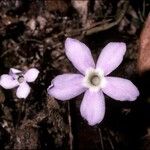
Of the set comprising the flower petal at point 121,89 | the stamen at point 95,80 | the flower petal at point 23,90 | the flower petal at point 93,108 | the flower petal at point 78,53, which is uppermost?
the flower petal at point 78,53

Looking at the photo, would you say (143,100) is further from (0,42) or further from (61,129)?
(0,42)

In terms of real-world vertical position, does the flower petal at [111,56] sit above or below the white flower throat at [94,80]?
above

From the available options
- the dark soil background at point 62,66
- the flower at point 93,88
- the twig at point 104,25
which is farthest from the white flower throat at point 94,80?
the twig at point 104,25

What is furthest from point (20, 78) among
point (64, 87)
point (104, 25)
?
point (104, 25)

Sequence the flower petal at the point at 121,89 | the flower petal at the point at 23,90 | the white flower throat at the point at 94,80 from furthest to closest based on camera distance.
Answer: the flower petal at the point at 23,90
the white flower throat at the point at 94,80
the flower petal at the point at 121,89

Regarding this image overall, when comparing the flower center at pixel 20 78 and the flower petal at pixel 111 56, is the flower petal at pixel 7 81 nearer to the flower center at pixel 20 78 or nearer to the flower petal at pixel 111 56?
the flower center at pixel 20 78

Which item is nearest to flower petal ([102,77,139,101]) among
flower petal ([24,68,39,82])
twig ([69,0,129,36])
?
flower petal ([24,68,39,82])

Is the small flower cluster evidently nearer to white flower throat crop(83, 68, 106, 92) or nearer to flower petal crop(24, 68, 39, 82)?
white flower throat crop(83, 68, 106, 92)

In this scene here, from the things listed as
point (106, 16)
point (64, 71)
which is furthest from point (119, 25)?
point (64, 71)
